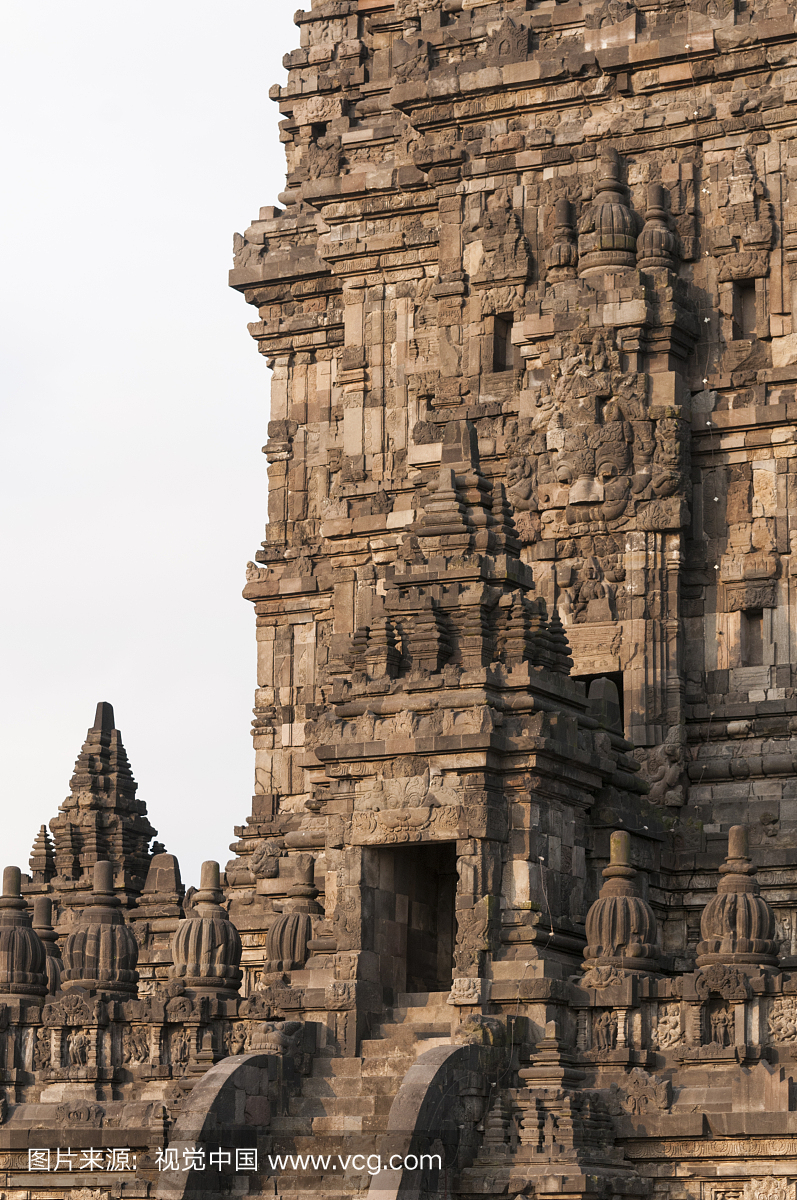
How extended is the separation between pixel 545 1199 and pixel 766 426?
15446 millimetres

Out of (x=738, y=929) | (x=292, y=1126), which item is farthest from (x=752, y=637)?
(x=292, y=1126)

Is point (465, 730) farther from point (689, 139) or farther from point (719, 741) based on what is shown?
point (689, 139)

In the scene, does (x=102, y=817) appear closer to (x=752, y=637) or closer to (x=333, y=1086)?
(x=752, y=637)

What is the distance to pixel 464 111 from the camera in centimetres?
4781

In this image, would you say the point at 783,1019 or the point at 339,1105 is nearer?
the point at 783,1019

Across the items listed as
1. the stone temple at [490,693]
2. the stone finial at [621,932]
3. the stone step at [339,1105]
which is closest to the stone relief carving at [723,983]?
the stone temple at [490,693]

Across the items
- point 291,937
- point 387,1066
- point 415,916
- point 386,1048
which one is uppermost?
point 415,916

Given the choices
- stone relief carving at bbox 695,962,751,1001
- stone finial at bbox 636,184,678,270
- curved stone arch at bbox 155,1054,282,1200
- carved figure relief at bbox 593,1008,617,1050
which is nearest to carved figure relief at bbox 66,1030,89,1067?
curved stone arch at bbox 155,1054,282,1200

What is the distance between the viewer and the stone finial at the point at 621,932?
1404 inches

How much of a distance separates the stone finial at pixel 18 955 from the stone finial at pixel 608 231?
14441 mm

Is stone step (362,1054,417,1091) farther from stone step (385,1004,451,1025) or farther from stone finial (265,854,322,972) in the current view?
stone finial (265,854,322,972)

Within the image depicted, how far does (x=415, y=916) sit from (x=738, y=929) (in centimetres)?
574

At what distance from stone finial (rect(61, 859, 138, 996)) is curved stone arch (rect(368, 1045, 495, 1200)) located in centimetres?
701

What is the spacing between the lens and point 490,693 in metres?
37.4
